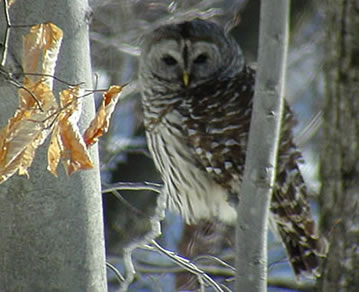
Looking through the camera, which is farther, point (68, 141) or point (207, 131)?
point (207, 131)

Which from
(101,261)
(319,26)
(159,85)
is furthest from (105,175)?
(101,261)

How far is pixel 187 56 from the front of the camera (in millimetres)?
5688

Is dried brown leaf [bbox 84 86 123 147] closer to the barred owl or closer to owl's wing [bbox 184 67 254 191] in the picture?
the barred owl

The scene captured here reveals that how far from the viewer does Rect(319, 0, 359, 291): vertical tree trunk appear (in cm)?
317

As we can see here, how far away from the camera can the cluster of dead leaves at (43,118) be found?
2.38 metres

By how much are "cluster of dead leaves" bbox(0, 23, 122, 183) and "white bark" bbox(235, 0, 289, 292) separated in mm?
449

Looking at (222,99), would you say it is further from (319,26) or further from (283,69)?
(283,69)

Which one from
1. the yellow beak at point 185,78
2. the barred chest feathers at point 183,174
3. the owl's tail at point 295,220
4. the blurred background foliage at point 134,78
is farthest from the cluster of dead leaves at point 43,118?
the blurred background foliage at point 134,78

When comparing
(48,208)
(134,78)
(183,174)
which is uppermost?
(134,78)

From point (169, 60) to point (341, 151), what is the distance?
8.73ft

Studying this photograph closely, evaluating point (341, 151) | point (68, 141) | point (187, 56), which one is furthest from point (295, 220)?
point (68, 141)

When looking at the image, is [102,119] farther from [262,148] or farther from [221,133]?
[221,133]

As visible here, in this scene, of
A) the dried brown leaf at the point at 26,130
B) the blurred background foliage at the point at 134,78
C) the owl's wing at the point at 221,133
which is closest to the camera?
the dried brown leaf at the point at 26,130

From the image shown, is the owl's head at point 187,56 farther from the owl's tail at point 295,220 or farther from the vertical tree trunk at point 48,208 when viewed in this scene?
the vertical tree trunk at point 48,208
